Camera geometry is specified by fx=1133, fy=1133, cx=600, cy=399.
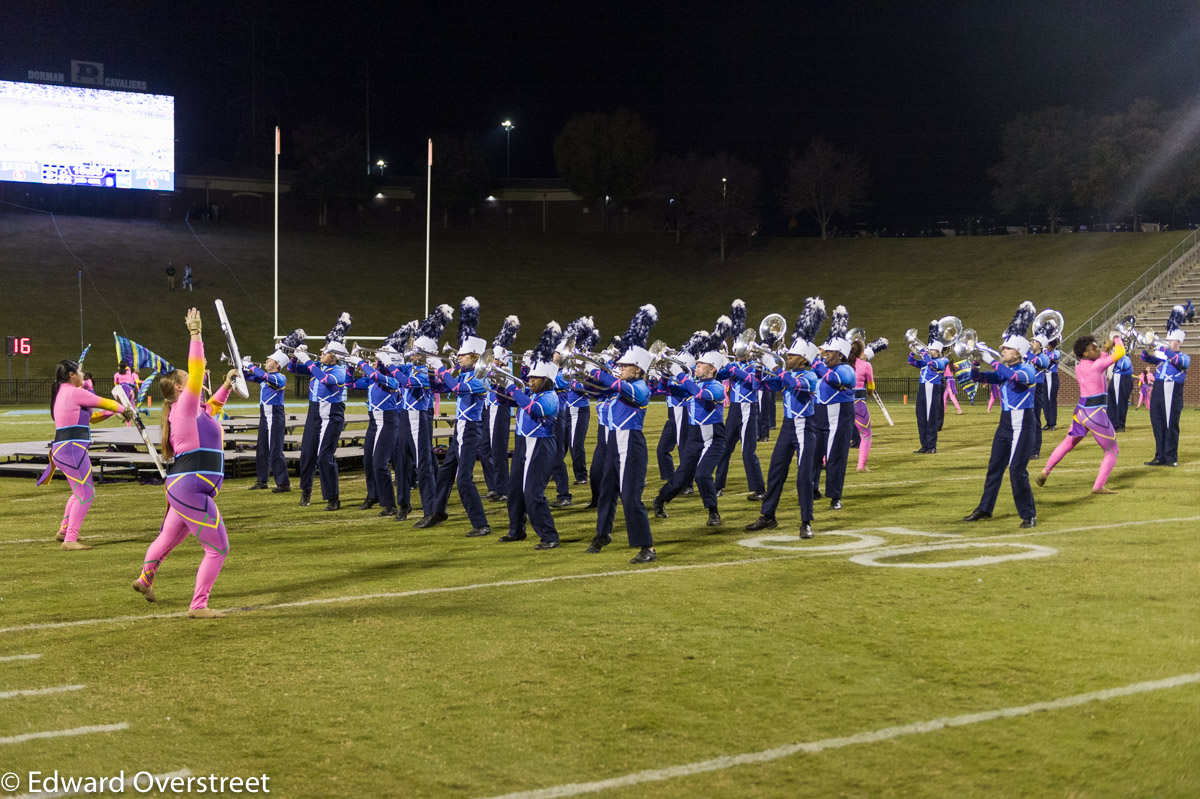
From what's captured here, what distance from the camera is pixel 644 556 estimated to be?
344 inches

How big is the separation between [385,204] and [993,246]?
112 feet

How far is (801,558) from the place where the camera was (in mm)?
8828

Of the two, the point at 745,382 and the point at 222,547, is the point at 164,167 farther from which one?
the point at 222,547

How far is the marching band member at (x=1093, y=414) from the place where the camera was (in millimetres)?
12328

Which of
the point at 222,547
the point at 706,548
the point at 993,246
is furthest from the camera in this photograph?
the point at 993,246

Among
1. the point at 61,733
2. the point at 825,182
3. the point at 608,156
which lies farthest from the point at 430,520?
the point at 608,156

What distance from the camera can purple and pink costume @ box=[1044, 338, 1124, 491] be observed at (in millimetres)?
12344

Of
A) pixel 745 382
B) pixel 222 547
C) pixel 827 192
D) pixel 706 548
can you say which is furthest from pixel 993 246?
pixel 222 547

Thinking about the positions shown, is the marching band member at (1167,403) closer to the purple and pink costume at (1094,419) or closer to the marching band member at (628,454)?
the purple and pink costume at (1094,419)

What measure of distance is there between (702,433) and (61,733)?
7289 mm

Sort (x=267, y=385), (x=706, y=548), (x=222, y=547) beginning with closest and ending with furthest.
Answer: (x=222, y=547)
(x=706, y=548)
(x=267, y=385)

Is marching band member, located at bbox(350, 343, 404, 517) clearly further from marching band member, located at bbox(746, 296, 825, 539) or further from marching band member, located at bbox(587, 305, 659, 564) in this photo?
marching band member, located at bbox(746, 296, 825, 539)

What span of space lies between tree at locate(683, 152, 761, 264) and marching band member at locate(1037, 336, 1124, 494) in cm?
4719

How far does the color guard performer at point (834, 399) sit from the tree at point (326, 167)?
183ft
